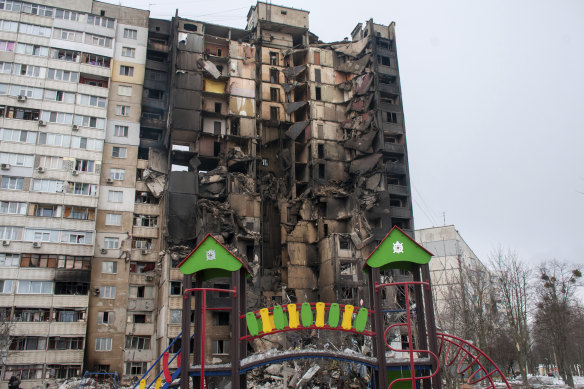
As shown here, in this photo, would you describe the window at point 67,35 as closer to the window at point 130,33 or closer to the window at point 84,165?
the window at point 130,33

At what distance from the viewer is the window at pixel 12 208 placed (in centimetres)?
5794

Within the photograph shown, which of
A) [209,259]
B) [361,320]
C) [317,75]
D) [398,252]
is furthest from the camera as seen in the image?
[317,75]

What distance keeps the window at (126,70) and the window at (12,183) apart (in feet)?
60.9

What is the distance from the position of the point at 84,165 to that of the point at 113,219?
713 centimetres

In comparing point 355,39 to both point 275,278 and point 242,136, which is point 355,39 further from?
point 275,278

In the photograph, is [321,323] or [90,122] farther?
[90,122]

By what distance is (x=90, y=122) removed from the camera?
6438 centimetres

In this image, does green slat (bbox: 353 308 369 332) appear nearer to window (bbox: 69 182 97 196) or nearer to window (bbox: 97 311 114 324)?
window (bbox: 97 311 114 324)

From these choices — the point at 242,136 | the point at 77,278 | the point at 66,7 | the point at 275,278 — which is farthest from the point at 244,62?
the point at 77,278

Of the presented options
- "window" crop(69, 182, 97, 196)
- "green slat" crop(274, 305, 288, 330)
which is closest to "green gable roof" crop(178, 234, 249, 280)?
"green slat" crop(274, 305, 288, 330)

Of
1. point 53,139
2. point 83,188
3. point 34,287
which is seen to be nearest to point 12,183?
point 53,139

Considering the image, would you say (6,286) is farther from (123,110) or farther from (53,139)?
(123,110)

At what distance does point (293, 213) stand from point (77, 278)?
26.2m

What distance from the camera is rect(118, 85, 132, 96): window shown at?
67500 mm
